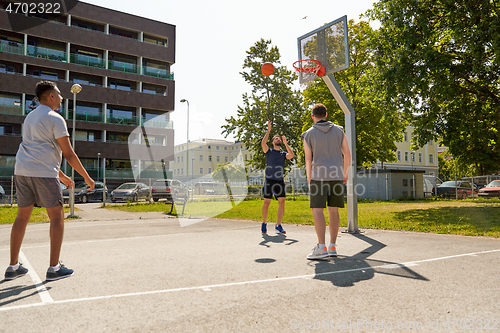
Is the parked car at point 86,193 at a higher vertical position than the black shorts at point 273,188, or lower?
lower

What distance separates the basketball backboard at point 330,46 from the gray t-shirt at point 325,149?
10.1ft

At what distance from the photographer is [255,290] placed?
317cm

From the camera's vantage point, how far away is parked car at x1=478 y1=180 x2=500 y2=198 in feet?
80.3

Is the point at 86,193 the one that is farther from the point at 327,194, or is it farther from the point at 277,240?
the point at 327,194

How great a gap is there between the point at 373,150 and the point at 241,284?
98.4 feet

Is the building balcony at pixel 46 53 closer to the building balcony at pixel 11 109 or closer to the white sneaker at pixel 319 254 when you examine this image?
the building balcony at pixel 11 109

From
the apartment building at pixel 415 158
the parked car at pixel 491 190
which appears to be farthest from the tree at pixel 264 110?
the apartment building at pixel 415 158

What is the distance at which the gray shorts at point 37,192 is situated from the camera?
3.65m

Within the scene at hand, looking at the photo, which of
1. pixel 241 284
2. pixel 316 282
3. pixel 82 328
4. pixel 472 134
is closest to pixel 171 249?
pixel 241 284

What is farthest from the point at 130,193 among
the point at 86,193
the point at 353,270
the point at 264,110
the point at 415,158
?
the point at 415,158

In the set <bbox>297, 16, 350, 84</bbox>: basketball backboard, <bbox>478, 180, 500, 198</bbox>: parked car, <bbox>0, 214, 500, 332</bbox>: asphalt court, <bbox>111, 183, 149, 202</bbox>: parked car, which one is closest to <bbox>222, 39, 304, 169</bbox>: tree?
<bbox>111, 183, 149, 202</bbox>: parked car

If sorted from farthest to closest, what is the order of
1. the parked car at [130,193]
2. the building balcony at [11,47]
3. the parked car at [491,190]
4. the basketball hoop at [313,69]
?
the building balcony at [11,47]
the parked car at [130,193]
the parked car at [491,190]
the basketball hoop at [313,69]

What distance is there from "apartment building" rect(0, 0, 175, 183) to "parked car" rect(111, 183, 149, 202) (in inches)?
488

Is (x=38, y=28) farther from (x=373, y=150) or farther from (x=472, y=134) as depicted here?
(x=472, y=134)
